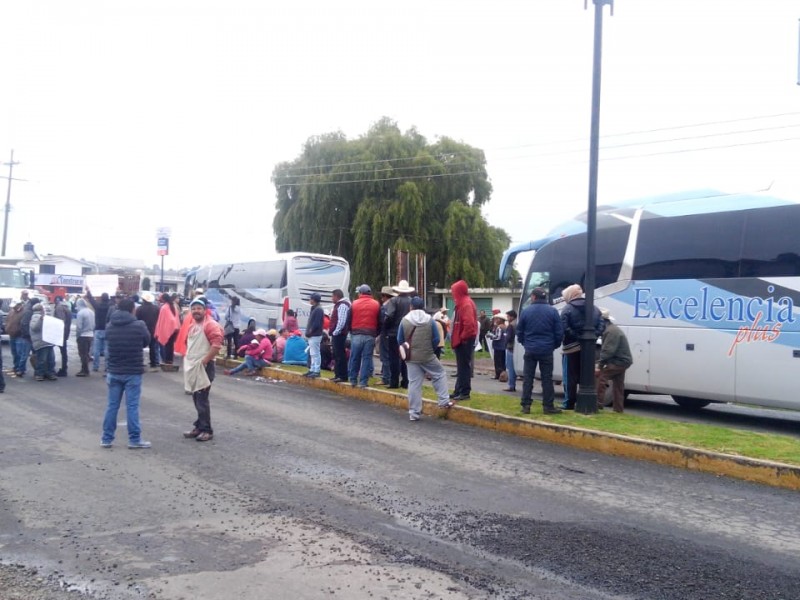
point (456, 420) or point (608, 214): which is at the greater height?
point (608, 214)

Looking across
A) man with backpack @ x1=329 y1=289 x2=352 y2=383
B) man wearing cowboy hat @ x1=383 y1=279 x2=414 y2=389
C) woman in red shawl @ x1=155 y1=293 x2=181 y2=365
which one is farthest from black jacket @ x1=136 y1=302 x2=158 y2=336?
man wearing cowboy hat @ x1=383 y1=279 x2=414 y2=389

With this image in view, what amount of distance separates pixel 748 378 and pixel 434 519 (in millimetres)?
7896

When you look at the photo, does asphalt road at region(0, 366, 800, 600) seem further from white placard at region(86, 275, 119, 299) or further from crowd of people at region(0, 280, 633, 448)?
white placard at region(86, 275, 119, 299)

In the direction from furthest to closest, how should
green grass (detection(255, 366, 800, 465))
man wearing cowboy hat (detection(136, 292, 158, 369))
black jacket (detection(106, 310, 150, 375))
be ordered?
1. man wearing cowboy hat (detection(136, 292, 158, 369))
2. black jacket (detection(106, 310, 150, 375))
3. green grass (detection(255, 366, 800, 465))

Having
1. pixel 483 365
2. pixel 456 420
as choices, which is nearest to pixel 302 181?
pixel 483 365

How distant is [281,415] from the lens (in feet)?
37.7

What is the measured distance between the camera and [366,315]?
44.2 ft

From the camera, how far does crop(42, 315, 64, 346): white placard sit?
47.9ft

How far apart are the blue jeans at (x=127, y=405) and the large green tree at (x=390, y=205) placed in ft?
96.0

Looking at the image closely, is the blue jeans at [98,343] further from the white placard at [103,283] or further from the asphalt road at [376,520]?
the white placard at [103,283]

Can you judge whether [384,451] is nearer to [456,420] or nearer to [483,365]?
[456,420]

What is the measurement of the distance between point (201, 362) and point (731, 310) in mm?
8575

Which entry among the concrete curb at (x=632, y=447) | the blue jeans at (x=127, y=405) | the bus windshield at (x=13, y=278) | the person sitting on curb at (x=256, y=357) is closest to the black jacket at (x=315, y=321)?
the person sitting on curb at (x=256, y=357)

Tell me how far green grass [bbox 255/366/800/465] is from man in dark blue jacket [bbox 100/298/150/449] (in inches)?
199
